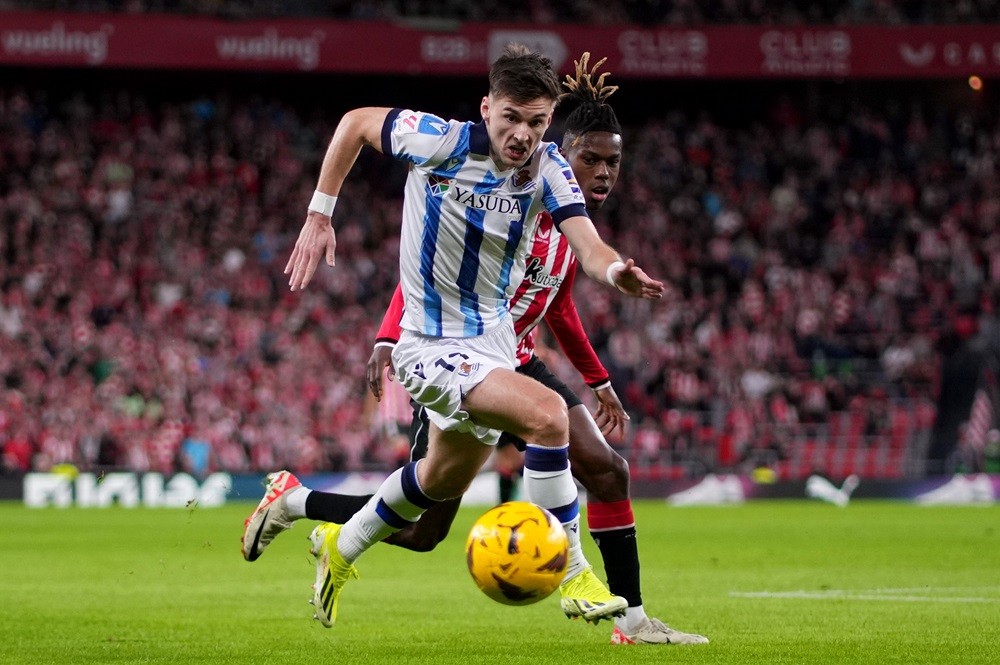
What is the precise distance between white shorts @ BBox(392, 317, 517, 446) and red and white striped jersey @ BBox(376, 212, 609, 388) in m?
0.78

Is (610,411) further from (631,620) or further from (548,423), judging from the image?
(548,423)

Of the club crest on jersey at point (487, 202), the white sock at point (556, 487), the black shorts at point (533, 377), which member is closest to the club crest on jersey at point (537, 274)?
Answer: the black shorts at point (533, 377)

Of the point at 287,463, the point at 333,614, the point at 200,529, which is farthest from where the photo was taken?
the point at 287,463

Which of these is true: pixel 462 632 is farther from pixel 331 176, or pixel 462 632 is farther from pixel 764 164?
pixel 764 164

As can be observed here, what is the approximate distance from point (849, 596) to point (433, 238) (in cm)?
381

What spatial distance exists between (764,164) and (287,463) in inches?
464

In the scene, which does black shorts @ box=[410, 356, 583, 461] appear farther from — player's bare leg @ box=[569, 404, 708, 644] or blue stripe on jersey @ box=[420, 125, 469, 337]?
blue stripe on jersey @ box=[420, 125, 469, 337]

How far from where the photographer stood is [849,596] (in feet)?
29.5

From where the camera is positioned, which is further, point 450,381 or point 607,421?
point 607,421

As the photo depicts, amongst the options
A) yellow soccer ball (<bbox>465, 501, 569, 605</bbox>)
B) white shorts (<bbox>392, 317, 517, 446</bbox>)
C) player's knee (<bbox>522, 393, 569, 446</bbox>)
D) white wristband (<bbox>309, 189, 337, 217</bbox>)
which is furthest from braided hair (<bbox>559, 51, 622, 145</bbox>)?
yellow soccer ball (<bbox>465, 501, 569, 605</bbox>)

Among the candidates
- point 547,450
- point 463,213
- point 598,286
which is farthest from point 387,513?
point 598,286

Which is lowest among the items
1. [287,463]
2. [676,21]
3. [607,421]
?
[287,463]

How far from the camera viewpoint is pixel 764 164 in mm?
29156

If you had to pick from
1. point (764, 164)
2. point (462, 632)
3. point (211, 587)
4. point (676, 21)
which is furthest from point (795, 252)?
point (462, 632)
